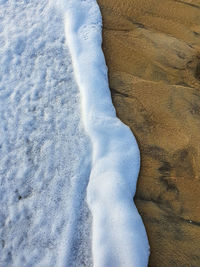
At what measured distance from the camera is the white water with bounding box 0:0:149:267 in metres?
1.31

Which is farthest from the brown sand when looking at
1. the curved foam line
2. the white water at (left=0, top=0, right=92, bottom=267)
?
the white water at (left=0, top=0, right=92, bottom=267)

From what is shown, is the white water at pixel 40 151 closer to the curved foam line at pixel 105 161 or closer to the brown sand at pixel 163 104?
the curved foam line at pixel 105 161

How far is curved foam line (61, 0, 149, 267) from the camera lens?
1.27 m

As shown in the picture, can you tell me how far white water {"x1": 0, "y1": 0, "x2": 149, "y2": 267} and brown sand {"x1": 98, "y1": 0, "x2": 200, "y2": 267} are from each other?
87 millimetres

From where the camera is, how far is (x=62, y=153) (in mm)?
1558

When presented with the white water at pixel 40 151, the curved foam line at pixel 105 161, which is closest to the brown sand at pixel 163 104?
the curved foam line at pixel 105 161

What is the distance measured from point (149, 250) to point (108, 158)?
53cm

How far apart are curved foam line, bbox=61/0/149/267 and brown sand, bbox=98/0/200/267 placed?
0.20 ft

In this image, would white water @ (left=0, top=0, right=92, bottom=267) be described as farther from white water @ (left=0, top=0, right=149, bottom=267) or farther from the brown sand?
the brown sand

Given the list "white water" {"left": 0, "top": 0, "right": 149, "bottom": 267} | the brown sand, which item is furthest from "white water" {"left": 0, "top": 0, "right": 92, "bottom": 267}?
the brown sand

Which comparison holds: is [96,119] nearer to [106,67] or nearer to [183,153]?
[106,67]

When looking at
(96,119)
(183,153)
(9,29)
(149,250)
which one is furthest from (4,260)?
(9,29)

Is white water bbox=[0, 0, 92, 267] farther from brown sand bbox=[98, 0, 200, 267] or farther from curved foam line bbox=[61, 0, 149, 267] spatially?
brown sand bbox=[98, 0, 200, 267]

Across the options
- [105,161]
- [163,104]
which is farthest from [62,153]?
[163,104]
